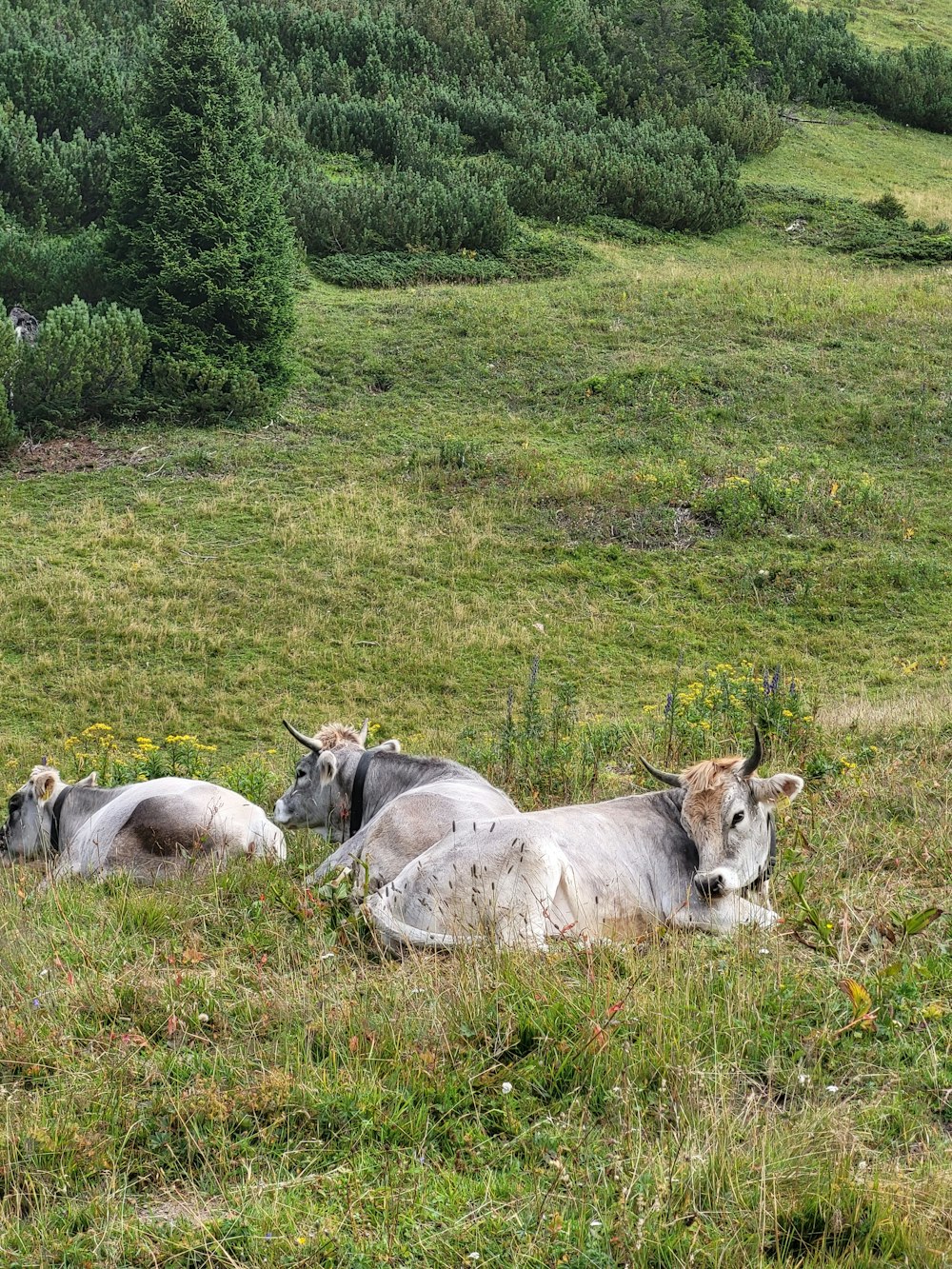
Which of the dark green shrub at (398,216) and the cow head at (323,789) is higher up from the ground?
the dark green shrub at (398,216)

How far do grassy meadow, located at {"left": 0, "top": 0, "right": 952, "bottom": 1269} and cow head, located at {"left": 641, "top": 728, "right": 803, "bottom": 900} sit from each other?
293 millimetres

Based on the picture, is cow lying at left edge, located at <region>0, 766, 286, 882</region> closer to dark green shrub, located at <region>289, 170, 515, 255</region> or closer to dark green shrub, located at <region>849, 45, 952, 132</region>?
dark green shrub, located at <region>289, 170, 515, 255</region>

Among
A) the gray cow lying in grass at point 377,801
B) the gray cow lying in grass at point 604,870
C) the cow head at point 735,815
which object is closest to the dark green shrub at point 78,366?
the gray cow lying in grass at point 377,801

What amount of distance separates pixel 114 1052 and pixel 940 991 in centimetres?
315

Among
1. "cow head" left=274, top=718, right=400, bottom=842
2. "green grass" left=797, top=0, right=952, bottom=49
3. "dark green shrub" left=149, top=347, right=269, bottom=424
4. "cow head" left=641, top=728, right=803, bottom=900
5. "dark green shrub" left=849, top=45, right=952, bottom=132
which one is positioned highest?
"green grass" left=797, top=0, right=952, bottom=49

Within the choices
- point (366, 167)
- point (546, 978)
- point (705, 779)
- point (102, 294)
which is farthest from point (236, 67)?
point (546, 978)

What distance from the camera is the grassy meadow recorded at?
3.59 meters

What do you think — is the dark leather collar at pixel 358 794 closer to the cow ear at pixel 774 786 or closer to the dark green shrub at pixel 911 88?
the cow ear at pixel 774 786

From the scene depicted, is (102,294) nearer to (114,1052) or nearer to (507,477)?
(507,477)

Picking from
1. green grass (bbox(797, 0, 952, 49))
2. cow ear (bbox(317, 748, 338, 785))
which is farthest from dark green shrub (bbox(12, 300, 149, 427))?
green grass (bbox(797, 0, 952, 49))

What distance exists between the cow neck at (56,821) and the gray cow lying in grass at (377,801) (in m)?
1.61

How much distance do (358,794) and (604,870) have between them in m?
2.41

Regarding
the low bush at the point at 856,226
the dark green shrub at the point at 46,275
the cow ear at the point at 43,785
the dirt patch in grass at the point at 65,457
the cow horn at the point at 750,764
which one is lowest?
the dirt patch in grass at the point at 65,457

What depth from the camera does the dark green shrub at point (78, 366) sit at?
23344 millimetres
